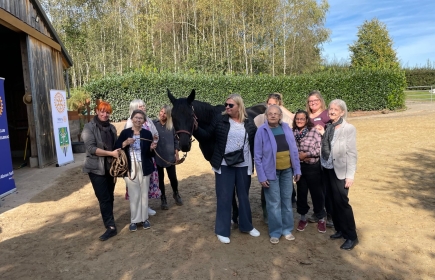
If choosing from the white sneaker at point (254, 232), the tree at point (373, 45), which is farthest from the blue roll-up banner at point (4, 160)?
the tree at point (373, 45)

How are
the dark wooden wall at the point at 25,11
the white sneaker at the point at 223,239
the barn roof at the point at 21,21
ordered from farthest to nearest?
1. the dark wooden wall at the point at 25,11
2. the barn roof at the point at 21,21
3. the white sneaker at the point at 223,239

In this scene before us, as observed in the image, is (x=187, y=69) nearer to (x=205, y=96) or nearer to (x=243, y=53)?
(x=243, y=53)

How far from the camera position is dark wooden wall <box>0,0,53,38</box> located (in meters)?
7.84

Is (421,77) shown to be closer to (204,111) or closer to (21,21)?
(21,21)

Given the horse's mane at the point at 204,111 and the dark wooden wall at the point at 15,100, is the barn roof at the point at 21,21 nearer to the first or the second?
the dark wooden wall at the point at 15,100

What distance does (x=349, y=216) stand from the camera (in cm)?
362

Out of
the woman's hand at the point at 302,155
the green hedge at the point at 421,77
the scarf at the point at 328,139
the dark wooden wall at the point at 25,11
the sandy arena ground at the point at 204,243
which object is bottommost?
the sandy arena ground at the point at 204,243

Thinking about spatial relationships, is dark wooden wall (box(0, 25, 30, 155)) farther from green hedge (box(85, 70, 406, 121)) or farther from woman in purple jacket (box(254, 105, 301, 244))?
woman in purple jacket (box(254, 105, 301, 244))

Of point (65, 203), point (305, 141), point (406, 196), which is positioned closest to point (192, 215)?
point (305, 141)

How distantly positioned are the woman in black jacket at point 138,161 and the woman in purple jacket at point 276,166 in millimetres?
1489

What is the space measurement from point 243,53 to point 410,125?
1791 cm

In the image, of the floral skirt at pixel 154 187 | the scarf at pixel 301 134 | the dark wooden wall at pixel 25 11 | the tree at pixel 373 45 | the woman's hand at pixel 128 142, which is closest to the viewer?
the woman's hand at pixel 128 142

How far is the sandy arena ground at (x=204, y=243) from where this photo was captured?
3246mm

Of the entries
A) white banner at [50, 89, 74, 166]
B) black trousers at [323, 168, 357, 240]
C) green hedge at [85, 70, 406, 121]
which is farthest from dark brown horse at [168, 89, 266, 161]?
green hedge at [85, 70, 406, 121]
